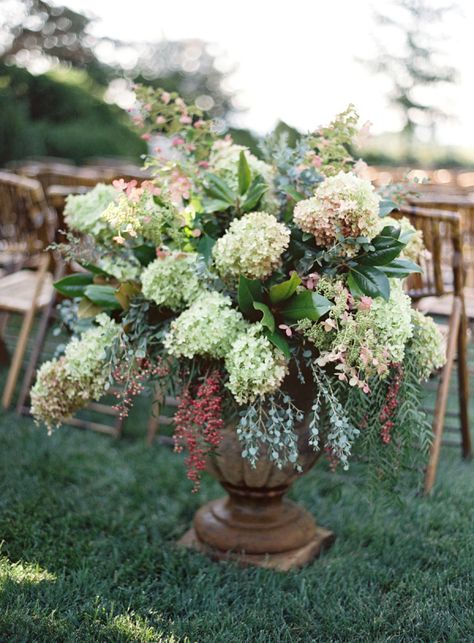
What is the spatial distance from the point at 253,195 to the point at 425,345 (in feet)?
2.12

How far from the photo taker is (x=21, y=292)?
3799 millimetres

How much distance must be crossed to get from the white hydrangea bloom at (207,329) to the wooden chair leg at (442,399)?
1270 millimetres

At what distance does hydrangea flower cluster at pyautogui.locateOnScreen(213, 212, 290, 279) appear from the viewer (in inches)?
71.2

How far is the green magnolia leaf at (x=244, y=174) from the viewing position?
2.07 m

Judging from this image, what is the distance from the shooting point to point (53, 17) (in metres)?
16.1

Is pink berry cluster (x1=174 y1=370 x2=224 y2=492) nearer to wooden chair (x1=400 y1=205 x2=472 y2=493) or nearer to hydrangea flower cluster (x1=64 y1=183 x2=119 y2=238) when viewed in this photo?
hydrangea flower cluster (x1=64 y1=183 x2=119 y2=238)

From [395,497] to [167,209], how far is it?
1.06m

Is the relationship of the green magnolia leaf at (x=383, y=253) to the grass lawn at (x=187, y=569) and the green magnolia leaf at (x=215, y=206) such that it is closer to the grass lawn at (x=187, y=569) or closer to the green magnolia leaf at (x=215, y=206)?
the green magnolia leaf at (x=215, y=206)

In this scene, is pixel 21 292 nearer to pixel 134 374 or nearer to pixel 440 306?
pixel 134 374

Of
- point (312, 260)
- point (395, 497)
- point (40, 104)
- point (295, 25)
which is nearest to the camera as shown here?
point (312, 260)

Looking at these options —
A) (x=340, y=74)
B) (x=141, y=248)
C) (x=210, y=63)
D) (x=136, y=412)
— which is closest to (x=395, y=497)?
(x=141, y=248)

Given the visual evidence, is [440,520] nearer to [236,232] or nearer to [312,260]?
[312,260]

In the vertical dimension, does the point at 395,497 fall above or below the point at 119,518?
above

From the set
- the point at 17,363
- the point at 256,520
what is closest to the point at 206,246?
the point at 256,520
